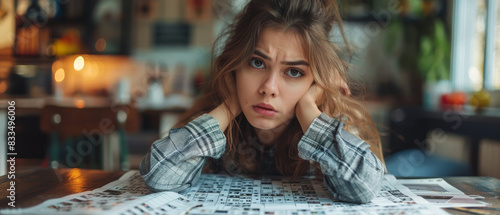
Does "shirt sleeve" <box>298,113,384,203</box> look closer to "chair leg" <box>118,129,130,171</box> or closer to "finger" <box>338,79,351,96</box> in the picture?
"finger" <box>338,79,351,96</box>

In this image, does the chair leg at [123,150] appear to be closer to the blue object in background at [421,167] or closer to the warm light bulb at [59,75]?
the warm light bulb at [59,75]

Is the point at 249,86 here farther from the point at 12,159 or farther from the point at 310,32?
the point at 12,159

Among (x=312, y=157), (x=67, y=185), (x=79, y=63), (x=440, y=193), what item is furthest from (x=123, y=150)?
(x=440, y=193)

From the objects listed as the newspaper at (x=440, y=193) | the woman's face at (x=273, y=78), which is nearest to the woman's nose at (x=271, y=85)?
the woman's face at (x=273, y=78)

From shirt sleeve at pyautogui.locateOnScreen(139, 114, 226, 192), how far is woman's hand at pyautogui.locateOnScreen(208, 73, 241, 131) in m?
0.03

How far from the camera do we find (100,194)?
0.71m

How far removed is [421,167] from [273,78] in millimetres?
1686

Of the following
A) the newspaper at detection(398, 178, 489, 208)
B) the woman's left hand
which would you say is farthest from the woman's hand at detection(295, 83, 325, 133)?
the newspaper at detection(398, 178, 489, 208)

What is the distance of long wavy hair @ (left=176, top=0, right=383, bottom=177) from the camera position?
858 mm

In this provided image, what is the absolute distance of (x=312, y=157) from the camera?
0.77m

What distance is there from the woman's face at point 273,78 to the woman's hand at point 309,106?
14 mm

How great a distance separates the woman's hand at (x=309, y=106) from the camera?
82cm

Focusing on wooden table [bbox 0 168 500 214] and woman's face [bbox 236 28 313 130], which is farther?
woman's face [bbox 236 28 313 130]

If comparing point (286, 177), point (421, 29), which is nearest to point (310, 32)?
point (286, 177)
